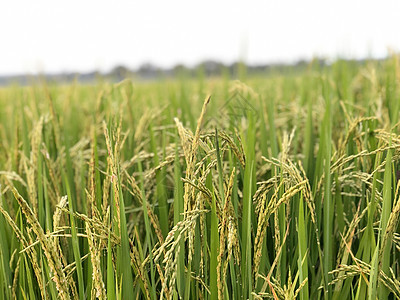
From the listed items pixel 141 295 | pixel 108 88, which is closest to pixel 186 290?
pixel 141 295

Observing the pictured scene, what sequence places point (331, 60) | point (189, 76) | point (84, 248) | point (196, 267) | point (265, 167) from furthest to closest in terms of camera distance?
point (189, 76), point (331, 60), point (265, 167), point (84, 248), point (196, 267)

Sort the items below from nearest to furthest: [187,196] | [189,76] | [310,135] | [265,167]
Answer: [187,196] → [265,167] → [310,135] → [189,76]

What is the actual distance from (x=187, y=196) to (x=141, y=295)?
1.11ft

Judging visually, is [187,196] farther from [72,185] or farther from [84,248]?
[72,185]

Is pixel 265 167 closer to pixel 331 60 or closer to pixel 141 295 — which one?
pixel 141 295

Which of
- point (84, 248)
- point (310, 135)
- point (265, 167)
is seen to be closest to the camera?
point (84, 248)

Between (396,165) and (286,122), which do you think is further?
(286,122)

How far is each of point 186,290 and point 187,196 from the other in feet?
0.65

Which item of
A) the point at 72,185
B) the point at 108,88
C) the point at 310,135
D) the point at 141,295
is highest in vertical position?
the point at 108,88

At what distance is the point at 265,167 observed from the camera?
4.13ft

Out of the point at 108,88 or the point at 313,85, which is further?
the point at 313,85

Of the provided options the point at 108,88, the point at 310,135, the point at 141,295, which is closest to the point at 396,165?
the point at 310,135

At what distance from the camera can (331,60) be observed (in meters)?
2.87

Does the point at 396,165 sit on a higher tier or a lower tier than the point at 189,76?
lower
